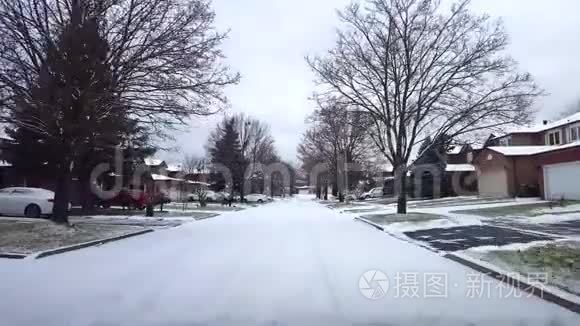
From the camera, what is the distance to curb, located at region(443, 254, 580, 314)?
7177 mm

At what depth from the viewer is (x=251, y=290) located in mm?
8430

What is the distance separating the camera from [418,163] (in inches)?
2090

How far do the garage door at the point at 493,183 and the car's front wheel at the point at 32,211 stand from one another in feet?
100.0

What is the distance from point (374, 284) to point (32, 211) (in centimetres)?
1919

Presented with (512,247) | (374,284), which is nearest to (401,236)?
(512,247)

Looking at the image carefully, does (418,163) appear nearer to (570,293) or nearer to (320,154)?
(320,154)

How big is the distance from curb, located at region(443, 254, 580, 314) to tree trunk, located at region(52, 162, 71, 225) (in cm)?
1382

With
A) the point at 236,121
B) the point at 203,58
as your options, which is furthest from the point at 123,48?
the point at 236,121

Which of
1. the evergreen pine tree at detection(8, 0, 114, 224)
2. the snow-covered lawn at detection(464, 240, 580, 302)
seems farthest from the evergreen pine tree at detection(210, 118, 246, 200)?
the snow-covered lawn at detection(464, 240, 580, 302)

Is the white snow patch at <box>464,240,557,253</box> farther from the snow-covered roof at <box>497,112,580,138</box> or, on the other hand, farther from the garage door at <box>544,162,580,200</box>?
the snow-covered roof at <box>497,112,580,138</box>

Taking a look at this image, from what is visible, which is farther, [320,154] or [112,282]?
[320,154]

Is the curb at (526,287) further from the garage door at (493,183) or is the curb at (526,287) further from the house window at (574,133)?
the house window at (574,133)

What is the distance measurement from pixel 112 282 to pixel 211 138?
61.6 meters

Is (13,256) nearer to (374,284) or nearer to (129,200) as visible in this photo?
(374,284)
